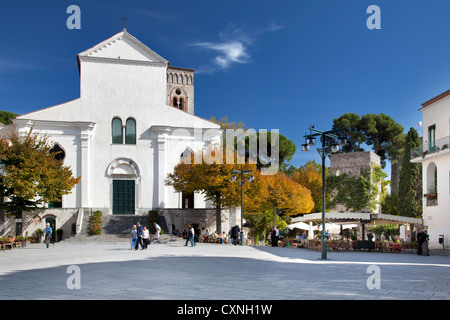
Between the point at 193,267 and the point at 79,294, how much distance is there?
6019 millimetres

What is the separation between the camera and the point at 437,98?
87.1 ft

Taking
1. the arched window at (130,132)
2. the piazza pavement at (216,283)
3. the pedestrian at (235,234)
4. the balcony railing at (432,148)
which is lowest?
the pedestrian at (235,234)

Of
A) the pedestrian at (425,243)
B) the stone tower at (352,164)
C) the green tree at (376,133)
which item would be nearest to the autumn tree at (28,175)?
the pedestrian at (425,243)

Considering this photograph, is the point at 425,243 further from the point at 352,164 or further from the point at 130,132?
the point at 352,164

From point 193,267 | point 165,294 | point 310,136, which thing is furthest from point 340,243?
point 165,294

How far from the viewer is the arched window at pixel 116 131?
38.8 metres

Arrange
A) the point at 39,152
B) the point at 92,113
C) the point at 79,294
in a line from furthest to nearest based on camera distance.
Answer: the point at 92,113 → the point at 39,152 → the point at 79,294

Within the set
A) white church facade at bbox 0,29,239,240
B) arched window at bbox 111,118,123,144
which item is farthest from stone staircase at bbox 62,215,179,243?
arched window at bbox 111,118,123,144

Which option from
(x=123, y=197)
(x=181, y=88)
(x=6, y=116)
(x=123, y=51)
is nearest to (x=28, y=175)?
(x=123, y=197)

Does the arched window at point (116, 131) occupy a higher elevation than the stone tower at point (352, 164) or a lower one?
higher

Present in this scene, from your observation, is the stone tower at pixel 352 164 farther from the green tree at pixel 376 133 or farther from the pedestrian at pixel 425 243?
the pedestrian at pixel 425 243

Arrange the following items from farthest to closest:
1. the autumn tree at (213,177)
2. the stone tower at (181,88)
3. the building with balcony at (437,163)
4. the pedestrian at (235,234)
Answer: the stone tower at (181,88) → the autumn tree at (213,177) → the pedestrian at (235,234) → the building with balcony at (437,163)

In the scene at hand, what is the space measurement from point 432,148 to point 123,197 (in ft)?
77.9
